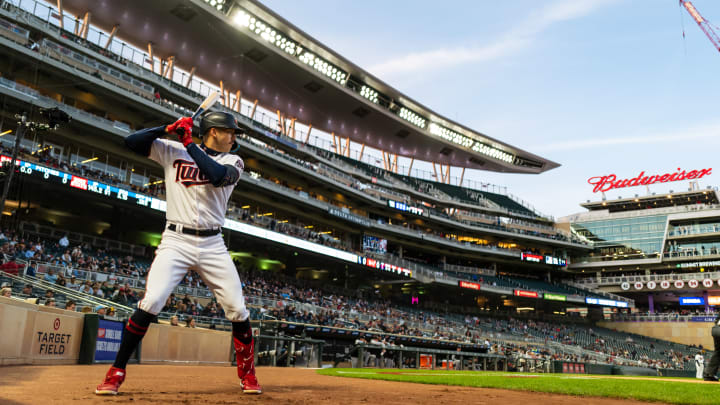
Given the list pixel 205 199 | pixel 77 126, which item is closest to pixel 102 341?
pixel 205 199

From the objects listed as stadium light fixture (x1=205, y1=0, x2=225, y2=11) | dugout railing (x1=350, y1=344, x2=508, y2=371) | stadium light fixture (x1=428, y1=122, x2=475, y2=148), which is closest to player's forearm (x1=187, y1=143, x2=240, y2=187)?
dugout railing (x1=350, y1=344, x2=508, y2=371)

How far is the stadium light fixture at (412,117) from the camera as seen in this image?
2438 inches

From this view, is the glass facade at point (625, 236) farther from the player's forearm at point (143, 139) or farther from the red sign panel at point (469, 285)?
the player's forearm at point (143, 139)

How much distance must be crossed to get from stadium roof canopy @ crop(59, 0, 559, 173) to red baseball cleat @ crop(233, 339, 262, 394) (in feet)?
130

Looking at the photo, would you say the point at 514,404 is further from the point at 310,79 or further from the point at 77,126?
the point at 310,79

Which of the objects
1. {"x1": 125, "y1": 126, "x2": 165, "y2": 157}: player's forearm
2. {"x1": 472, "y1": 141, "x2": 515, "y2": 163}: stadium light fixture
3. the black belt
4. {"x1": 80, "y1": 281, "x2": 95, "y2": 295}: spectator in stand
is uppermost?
{"x1": 472, "y1": 141, "x2": 515, "y2": 163}: stadium light fixture

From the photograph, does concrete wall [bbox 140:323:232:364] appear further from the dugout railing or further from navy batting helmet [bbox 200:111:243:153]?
navy batting helmet [bbox 200:111:243:153]

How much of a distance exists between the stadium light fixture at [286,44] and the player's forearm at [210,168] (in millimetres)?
41670

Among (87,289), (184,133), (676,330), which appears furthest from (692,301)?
(184,133)

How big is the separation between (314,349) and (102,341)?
1027 cm

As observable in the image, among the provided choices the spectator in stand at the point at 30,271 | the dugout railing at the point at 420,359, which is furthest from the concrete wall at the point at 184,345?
the dugout railing at the point at 420,359

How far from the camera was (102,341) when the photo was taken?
460 inches

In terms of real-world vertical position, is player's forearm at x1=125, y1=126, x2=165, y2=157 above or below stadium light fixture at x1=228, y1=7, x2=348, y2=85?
below

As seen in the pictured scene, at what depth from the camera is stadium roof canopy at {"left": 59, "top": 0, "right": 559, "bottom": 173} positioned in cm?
4203
